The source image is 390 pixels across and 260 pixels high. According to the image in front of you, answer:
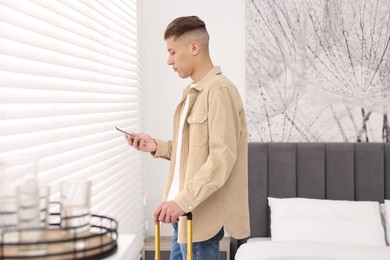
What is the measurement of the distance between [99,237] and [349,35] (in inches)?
133

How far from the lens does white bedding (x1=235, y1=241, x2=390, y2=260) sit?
2.99 metres

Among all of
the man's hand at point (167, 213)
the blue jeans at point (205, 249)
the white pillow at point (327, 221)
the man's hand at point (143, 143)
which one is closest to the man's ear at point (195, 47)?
the man's hand at point (143, 143)

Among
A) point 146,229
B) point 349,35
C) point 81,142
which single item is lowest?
point 146,229

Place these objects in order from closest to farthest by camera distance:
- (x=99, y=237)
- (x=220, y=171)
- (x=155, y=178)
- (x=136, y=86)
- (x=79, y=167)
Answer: (x=99, y=237) < (x=220, y=171) < (x=79, y=167) < (x=136, y=86) < (x=155, y=178)

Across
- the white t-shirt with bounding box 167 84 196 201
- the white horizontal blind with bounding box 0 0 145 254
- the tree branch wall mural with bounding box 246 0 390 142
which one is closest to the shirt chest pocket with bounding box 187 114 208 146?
the white t-shirt with bounding box 167 84 196 201

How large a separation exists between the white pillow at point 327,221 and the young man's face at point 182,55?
5.13 ft

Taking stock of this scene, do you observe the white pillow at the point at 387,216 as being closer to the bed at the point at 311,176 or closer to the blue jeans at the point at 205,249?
the bed at the point at 311,176

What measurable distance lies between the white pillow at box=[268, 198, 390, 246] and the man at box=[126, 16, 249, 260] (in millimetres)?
1180

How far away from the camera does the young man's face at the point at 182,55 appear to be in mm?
2539

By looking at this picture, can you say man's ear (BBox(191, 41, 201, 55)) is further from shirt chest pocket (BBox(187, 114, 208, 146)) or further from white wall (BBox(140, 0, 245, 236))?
white wall (BBox(140, 0, 245, 236))

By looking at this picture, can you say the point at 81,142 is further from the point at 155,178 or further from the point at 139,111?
the point at 155,178

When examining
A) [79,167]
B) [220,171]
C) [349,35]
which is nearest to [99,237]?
[220,171]

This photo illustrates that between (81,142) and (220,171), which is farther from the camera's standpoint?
(81,142)

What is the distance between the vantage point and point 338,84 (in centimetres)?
414
